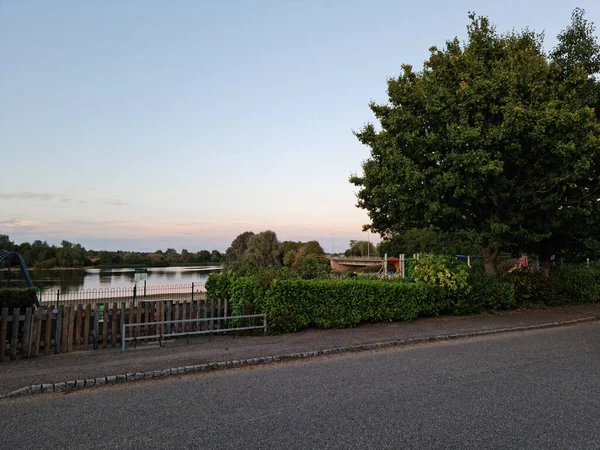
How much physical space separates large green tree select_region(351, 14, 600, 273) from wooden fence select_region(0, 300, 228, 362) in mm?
8061

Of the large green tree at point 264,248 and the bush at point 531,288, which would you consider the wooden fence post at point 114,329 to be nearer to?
the bush at point 531,288

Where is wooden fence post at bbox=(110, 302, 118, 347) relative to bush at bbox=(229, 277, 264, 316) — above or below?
below

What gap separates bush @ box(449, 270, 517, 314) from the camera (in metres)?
12.8

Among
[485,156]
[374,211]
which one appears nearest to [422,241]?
[374,211]

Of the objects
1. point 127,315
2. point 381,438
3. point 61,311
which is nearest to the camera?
point 381,438

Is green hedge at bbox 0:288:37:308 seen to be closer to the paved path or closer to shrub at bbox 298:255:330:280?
the paved path

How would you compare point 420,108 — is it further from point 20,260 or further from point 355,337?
point 20,260

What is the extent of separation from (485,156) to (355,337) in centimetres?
704

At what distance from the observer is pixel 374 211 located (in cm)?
1752

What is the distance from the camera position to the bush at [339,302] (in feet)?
32.5

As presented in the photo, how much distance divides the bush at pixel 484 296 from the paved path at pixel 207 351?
2.69 ft

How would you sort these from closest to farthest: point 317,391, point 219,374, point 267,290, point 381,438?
point 381,438, point 317,391, point 219,374, point 267,290

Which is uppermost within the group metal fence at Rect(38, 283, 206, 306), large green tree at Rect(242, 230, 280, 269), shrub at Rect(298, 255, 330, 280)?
large green tree at Rect(242, 230, 280, 269)

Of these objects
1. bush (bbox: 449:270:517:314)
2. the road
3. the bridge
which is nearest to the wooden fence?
the road
